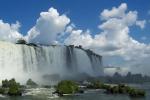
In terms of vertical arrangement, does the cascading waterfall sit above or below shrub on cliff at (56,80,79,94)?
above

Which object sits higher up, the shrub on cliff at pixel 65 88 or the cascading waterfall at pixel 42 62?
the cascading waterfall at pixel 42 62

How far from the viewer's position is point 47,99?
64.9 m

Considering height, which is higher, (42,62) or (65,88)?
(42,62)

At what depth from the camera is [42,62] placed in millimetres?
111625

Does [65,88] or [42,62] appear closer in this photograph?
[65,88]

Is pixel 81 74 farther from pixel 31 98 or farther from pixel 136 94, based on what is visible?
pixel 31 98

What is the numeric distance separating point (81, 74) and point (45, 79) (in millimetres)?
21571

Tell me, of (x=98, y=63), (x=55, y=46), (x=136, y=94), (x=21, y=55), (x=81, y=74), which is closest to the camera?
(x=136, y=94)

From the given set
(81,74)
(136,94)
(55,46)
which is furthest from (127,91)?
(81,74)

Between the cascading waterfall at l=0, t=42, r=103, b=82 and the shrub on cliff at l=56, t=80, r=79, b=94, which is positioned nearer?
the shrub on cliff at l=56, t=80, r=79, b=94

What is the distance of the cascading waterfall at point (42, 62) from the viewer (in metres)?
102

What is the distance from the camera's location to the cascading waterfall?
334ft

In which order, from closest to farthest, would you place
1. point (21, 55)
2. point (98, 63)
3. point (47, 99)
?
point (47, 99) < point (21, 55) < point (98, 63)

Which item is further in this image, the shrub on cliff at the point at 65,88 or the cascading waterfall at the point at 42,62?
the cascading waterfall at the point at 42,62
